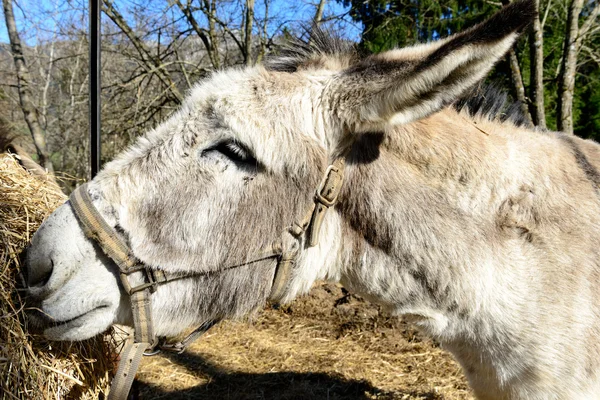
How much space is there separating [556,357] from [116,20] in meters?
7.24

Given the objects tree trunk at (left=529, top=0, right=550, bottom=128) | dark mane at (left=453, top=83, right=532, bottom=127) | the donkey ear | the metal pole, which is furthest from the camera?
tree trunk at (left=529, top=0, right=550, bottom=128)

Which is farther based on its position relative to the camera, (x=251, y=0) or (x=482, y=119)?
(x=251, y=0)

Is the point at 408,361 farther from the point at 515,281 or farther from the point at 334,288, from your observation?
the point at 515,281

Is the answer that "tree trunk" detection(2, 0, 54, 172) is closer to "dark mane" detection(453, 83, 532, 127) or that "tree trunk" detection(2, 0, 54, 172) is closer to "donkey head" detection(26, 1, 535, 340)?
"donkey head" detection(26, 1, 535, 340)

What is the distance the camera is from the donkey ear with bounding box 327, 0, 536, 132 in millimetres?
1332

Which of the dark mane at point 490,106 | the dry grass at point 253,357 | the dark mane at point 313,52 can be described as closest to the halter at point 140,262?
the dry grass at point 253,357

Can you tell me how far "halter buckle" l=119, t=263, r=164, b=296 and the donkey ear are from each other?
89 cm

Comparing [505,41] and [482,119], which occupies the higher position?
[505,41]

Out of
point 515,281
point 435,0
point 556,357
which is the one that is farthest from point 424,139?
point 435,0

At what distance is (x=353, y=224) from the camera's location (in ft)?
5.64

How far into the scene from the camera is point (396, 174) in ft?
5.61

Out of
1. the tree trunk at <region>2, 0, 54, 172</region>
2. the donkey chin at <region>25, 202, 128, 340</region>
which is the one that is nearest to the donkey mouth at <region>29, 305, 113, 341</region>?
the donkey chin at <region>25, 202, 128, 340</region>

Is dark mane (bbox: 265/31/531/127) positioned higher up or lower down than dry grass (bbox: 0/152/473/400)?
higher up

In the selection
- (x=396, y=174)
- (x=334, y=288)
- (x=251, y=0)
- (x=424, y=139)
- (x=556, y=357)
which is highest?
(x=251, y=0)
